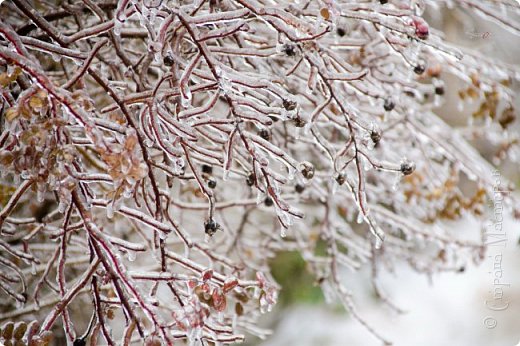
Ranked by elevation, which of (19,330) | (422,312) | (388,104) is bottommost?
(422,312)

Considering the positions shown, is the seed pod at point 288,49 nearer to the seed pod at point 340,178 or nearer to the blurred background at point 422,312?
the seed pod at point 340,178

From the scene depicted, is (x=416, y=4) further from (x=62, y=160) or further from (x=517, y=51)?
(x=517, y=51)

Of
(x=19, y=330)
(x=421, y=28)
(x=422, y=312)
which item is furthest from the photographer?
(x=422, y=312)

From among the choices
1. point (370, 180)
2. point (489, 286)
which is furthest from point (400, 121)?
point (489, 286)

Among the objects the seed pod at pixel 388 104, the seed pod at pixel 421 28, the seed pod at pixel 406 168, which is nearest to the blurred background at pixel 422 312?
the seed pod at pixel 388 104

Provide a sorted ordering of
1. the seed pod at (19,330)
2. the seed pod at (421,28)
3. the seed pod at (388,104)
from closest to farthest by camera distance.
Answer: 1. the seed pod at (19,330)
2. the seed pod at (421,28)
3. the seed pod at (388,104)

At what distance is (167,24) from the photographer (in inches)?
43.9

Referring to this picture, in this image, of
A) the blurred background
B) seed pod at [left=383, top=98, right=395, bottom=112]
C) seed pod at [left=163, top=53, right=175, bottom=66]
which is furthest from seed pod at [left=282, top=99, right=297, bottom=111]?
the blurred background

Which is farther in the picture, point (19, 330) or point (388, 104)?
point (388, 104)

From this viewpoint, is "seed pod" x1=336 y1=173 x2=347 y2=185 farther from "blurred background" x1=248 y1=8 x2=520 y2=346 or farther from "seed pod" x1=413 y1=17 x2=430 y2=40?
"blurred background" x1=248 y1=8 x2=520 y2=346

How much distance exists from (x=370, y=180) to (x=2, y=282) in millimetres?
1538

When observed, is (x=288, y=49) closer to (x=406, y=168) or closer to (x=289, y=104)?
(x=289, y=104)

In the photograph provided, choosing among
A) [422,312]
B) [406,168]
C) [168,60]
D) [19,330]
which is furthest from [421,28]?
[422,312]

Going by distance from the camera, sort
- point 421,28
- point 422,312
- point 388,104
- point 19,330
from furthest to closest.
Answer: point 422,312, point 388,104, point 421,28, point 19,330
